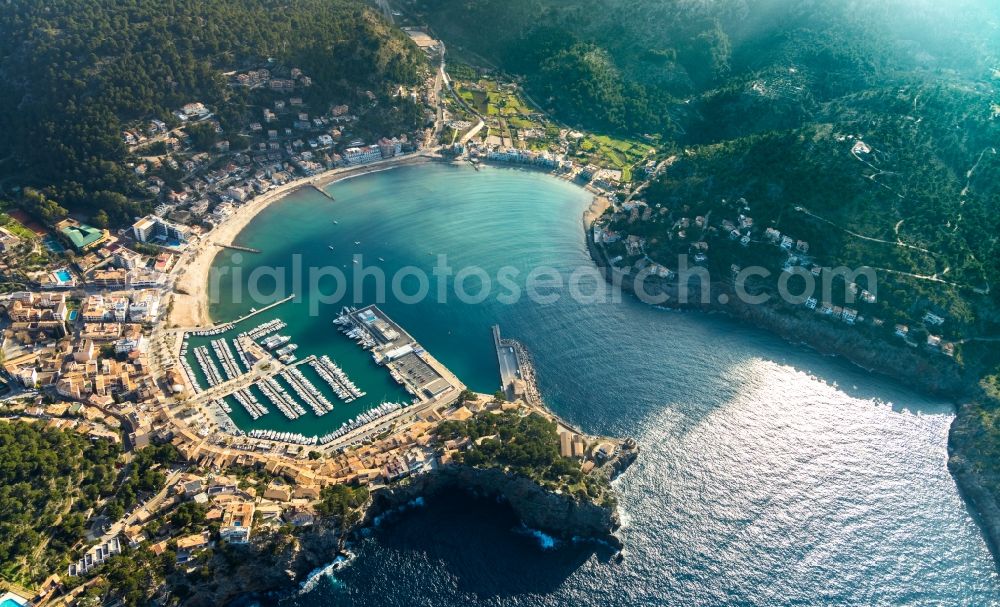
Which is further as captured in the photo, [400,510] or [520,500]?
[400,510]

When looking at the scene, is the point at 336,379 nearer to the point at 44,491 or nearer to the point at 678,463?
the point at 44,491

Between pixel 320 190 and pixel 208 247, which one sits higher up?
pixel 320 190

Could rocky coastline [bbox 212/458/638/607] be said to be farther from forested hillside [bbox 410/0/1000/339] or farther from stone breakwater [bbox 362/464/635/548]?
forested hillside [bbox 410/0/1000/339]

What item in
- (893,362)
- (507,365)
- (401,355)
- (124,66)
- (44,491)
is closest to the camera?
(44,491)

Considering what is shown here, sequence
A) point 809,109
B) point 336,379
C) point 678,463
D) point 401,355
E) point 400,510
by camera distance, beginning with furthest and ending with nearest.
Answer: point 809,109 → point 401,355 → point 336,379 → point 678,463 → point 400,510

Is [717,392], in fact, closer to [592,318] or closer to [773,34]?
[592,318]

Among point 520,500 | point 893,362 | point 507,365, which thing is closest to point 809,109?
point 893,362
